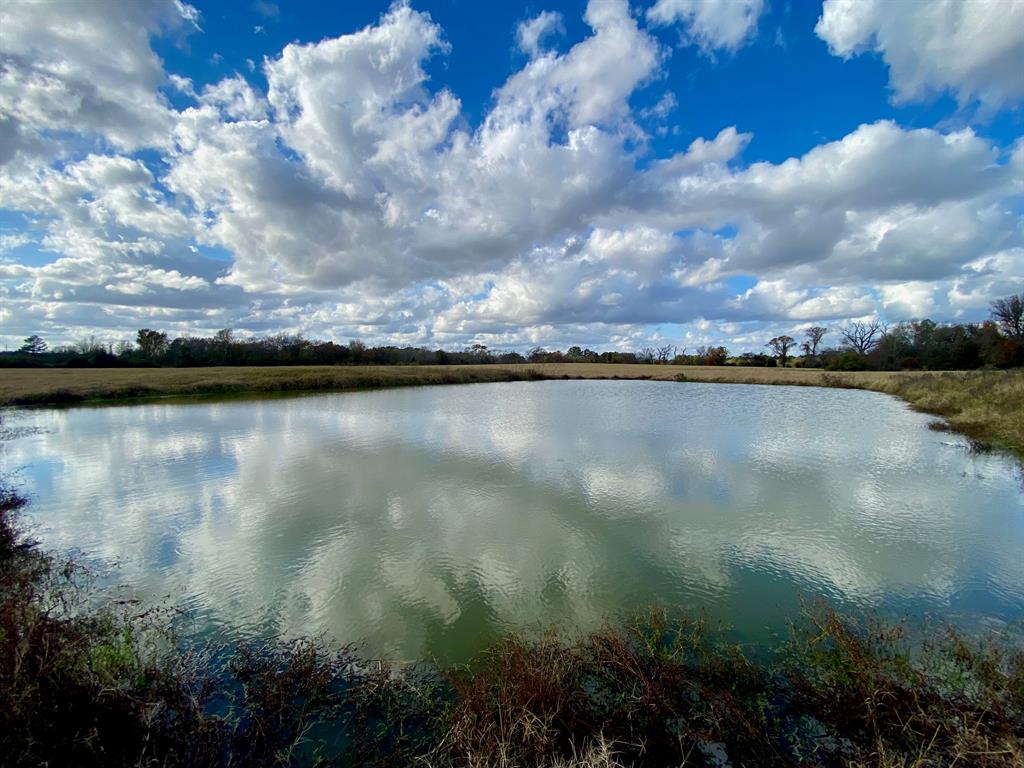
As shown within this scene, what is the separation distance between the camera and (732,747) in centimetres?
359

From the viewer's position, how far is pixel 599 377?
190 ft

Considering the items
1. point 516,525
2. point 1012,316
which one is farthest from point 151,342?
point 1012,316

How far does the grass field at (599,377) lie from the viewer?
759 inches

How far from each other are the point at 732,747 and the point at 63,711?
16.8 ft

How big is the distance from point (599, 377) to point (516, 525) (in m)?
50.5

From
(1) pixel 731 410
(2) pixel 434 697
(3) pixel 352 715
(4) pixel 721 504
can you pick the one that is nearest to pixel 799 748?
(2) pixel 434 697

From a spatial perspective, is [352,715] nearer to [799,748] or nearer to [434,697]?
[434,697]

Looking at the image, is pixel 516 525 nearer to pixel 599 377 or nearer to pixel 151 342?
pixel 599 377

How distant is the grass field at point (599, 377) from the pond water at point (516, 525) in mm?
3107

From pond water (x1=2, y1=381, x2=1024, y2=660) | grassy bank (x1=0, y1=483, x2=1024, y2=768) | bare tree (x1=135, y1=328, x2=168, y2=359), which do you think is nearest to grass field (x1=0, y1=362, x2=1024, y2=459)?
pond water (x1=2, y1=381, x2=1024, y2=660)

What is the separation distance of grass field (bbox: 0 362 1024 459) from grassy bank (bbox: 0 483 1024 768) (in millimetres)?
16155

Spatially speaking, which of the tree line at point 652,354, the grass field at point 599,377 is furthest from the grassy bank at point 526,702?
the tree line at point 652,354

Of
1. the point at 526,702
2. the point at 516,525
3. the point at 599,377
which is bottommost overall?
the point at 516,525

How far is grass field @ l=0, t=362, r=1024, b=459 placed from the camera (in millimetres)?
19280
